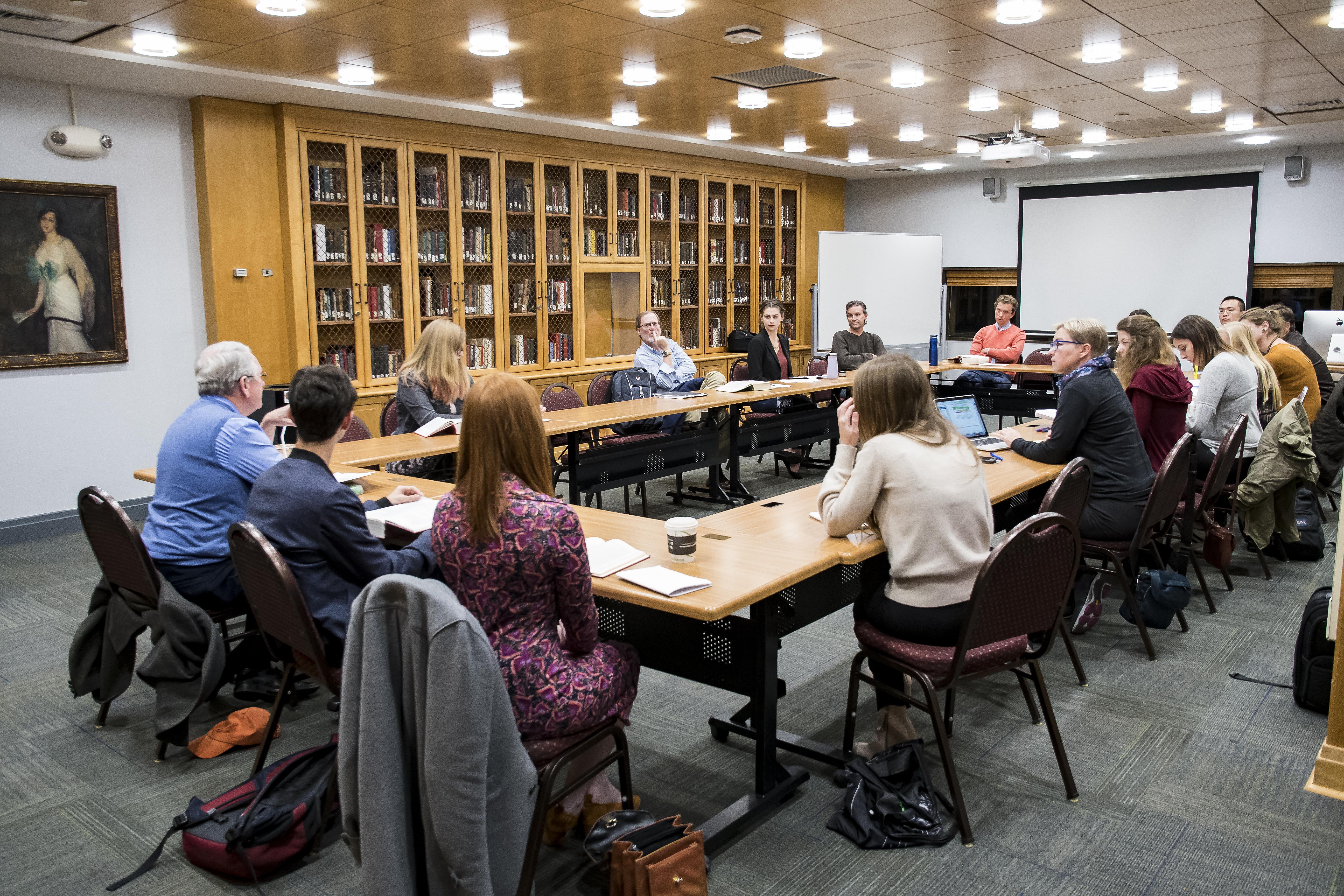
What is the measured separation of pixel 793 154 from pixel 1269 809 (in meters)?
7.83

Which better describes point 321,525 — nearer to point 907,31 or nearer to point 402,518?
point 402,518

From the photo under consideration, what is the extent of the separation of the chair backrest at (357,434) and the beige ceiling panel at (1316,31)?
16.0ft

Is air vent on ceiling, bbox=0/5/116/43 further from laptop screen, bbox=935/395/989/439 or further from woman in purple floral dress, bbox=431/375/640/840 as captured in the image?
laptop screen, bbox=935/395/989/439

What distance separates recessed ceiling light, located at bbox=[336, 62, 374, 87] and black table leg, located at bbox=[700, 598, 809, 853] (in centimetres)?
437

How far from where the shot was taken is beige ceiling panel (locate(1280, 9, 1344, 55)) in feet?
15.0

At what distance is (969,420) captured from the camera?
4.50 metres

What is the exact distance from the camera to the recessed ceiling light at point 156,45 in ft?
15.5

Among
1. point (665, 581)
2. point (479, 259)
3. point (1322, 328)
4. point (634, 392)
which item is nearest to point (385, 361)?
point (479, 259)

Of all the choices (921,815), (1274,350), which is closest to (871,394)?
(921,815)

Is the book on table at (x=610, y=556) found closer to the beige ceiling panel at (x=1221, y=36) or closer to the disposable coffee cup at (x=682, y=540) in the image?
the disposable coffee cup at (x=682, y=540)

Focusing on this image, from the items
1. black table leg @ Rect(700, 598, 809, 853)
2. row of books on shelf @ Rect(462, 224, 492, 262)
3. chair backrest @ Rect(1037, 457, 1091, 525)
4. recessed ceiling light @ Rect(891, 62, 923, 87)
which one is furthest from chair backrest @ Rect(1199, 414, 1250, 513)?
row of books on shelf @ Rect(462, 224, 492, 262)

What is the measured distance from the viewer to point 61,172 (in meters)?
5.73

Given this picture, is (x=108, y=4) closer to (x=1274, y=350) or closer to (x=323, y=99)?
(x=323, y=99)

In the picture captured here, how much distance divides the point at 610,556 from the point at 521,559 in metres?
0.58
